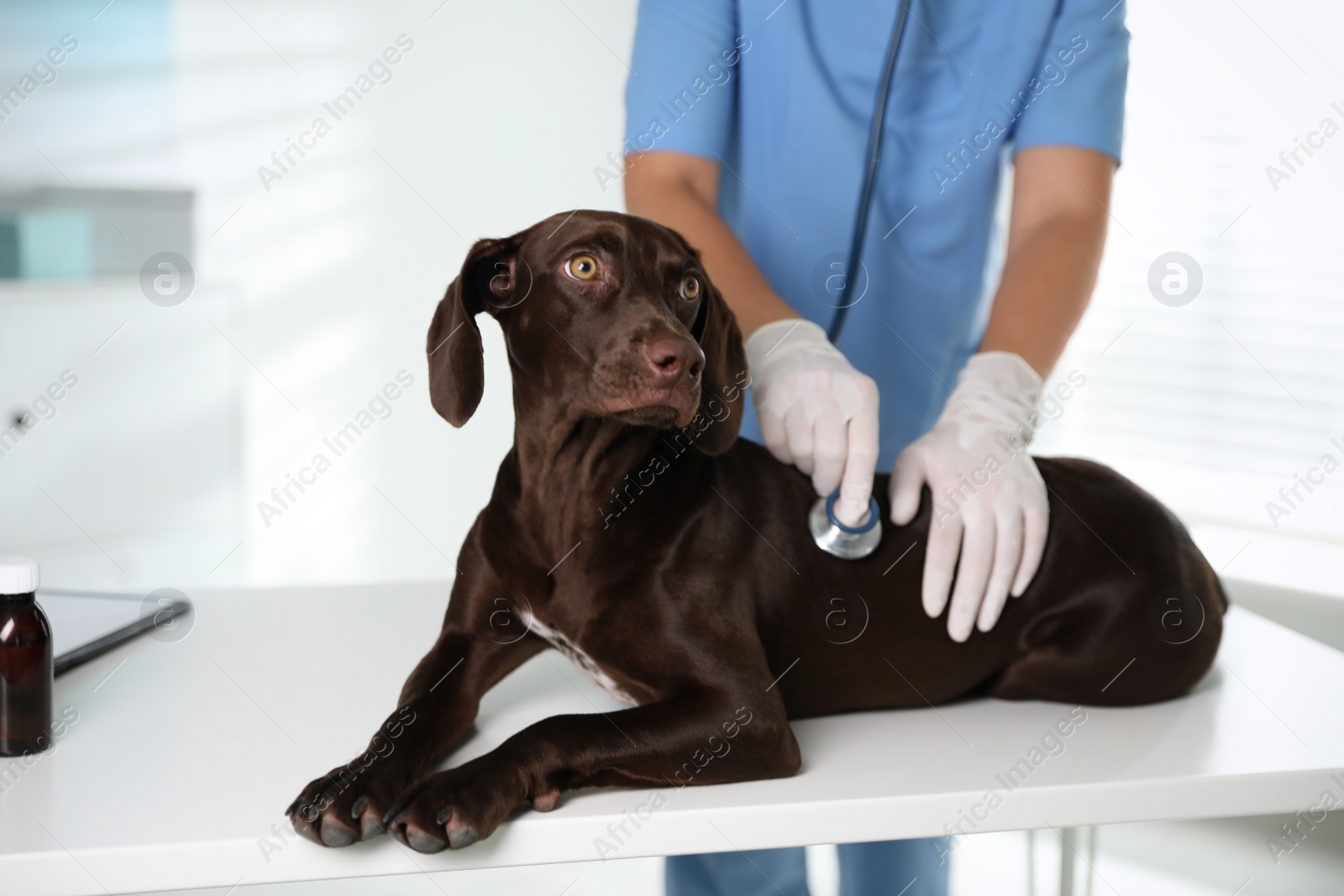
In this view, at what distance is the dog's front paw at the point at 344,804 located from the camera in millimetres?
849

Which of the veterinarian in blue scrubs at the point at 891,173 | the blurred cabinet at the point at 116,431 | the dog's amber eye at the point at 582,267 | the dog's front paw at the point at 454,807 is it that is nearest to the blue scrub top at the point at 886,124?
the veterinarian in blue scrubs at the point at 891,173

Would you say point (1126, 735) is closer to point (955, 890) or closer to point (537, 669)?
point (537, 669)

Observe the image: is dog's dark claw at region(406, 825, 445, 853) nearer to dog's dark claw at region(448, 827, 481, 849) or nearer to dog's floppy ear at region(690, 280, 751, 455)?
dog's dark claw at region(448, 827, 481, 849)

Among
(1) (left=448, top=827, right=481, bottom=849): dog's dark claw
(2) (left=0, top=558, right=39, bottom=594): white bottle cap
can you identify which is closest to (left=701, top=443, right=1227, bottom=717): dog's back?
(1) (left=448, top=827, right=481, bottom=849): dog's dark claw

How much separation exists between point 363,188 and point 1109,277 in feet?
7.69

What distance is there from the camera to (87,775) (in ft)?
3.10

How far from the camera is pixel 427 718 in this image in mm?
1043

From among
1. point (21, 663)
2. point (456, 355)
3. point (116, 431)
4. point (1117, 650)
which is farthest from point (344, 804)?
point (116, 431)

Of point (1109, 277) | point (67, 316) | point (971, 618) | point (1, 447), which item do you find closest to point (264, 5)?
point (67, 316)

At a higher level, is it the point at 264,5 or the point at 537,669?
the point at 264,5

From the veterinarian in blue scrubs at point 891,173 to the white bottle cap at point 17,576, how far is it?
2.83 ft

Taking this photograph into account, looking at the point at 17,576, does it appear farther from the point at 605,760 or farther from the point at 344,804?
the point at 605,760

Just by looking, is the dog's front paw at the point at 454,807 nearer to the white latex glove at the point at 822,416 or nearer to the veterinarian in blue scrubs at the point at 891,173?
the white latex glove at the point at 822,416

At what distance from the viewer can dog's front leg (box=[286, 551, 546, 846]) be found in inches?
34.0
